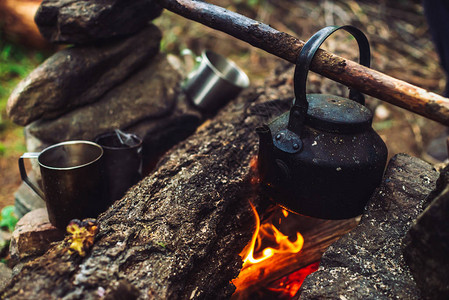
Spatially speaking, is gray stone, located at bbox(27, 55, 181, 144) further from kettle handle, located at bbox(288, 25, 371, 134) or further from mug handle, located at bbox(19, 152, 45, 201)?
kettle handle, located at bbox(288, 25, 371, 134)

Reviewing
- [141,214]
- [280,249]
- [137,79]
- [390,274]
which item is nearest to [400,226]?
[390,274]

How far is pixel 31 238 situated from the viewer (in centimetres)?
215

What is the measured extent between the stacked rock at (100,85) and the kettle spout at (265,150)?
1441 mm

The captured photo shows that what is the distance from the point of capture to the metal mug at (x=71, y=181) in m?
1.95

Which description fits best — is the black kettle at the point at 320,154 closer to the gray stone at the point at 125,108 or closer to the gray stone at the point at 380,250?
the gray stone at the point at 380,250

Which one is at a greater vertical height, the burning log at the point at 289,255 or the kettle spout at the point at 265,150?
the kettle spout at the point at 265,150

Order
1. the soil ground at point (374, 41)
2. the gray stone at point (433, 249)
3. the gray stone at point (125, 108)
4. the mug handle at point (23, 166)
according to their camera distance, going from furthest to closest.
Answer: the soil ground at point (374, 41) < the gray stone at point (125, 108) < the mug handle at point (23, 166) < the gray stone at point (433, 249)

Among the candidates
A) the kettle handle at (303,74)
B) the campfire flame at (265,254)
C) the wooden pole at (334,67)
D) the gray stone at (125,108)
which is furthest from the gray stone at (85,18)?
the kettle handle at (303,74)

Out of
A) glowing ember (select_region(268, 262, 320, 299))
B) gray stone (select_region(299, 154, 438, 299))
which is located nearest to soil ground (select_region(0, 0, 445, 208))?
gray stone (select_region(299, 154, 438, 299))

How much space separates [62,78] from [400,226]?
231 centimetres

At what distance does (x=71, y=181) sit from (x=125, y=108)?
106 centimetres

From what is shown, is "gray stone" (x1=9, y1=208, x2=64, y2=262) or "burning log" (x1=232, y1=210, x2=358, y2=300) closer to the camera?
"burning log" (x1=232, y1=210, x2=358, y2=300)

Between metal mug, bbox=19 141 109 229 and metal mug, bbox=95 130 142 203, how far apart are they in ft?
0.73

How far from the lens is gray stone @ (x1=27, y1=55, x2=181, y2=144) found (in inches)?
104
